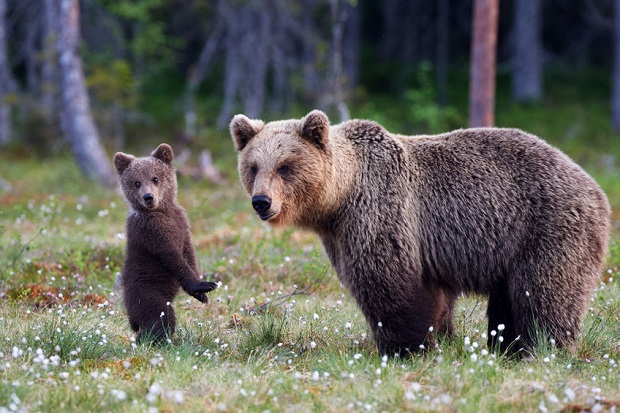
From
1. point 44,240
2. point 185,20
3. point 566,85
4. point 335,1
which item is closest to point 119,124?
point 185,20

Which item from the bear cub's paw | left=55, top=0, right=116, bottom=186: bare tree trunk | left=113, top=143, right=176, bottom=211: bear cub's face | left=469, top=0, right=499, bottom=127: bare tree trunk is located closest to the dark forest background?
left=55, top=0, right=116, bottom=186: bare tree trunk

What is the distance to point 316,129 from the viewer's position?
19.7 ft

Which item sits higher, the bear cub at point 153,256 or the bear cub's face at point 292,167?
the bear cub's face at point 292,167

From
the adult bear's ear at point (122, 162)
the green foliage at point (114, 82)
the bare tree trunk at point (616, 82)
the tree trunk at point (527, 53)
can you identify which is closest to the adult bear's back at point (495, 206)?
the adult bear's ear at point (122, 162)

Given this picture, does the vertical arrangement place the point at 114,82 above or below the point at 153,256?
above

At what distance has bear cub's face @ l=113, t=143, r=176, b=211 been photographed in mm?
6125

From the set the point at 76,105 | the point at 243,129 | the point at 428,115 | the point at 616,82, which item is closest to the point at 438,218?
the point at 243,129

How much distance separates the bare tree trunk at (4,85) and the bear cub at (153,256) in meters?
15.4

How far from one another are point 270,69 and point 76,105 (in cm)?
1329

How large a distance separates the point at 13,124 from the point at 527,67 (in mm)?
18376

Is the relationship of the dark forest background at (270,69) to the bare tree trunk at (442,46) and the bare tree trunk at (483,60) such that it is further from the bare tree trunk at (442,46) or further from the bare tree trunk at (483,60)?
the bare tree trunk at (483,60)

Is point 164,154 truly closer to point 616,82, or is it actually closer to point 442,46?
point 616,82

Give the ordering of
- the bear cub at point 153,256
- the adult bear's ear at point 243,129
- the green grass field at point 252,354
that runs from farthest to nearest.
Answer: the adult bear's ear at point 243,129 < the bear cub at point 153,256 < the green grass field at point 252,354

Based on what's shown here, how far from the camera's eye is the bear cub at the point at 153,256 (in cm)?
604
